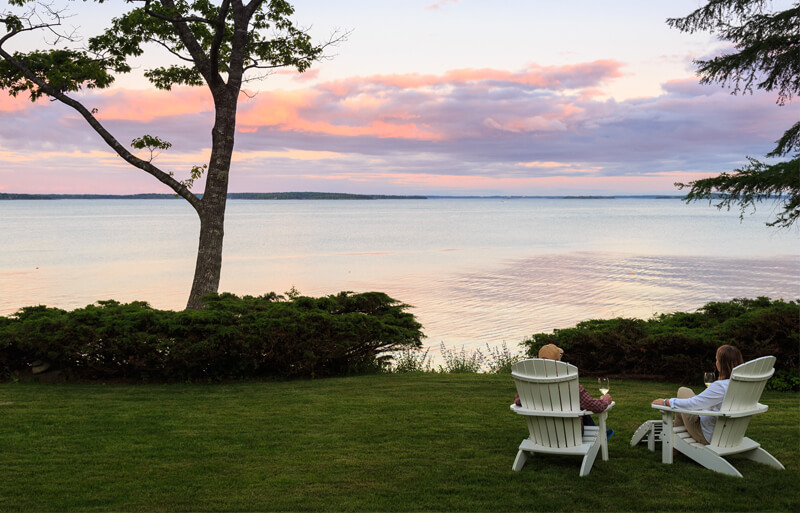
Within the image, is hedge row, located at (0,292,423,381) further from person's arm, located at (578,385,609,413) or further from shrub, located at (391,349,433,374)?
person's arm, located at (578,385,609,413)

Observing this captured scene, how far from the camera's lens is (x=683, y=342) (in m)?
11.8

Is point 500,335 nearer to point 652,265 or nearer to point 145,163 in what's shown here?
point 145,163

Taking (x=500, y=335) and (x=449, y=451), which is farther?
(x=500, y=335)

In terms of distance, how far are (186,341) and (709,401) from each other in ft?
26.4

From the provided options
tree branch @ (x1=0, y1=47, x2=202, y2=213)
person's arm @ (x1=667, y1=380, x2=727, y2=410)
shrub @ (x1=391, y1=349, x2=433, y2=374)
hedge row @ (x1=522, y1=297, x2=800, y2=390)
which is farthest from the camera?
tree branch @ (x1=0, y1=47, x2=202, y2=213)

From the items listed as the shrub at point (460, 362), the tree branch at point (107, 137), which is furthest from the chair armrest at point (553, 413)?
the tree branch at point (107, 137)

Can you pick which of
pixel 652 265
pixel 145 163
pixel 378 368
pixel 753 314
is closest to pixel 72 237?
pixel 652 265

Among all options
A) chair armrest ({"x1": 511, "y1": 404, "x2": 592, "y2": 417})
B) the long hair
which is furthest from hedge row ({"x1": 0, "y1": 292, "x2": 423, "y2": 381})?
the long hair

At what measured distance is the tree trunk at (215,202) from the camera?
1514 cm

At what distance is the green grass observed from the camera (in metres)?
5.82

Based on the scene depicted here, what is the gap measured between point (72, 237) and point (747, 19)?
217ft

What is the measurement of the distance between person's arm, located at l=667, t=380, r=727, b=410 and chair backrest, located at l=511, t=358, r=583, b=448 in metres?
1.06

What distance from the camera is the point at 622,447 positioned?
24.3 ft

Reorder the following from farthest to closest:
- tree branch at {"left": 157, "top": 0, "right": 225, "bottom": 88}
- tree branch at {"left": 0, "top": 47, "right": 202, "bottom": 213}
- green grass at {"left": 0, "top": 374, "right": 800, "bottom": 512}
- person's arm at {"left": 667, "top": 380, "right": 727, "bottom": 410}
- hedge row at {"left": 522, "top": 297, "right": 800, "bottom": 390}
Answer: tree branch at {"left": 157, "top": 0, "right": 225, "bottom": 88} → tree branch at {"left": 0, "top": 47, "right": 202, "bottom": 213} → hedge row at {"left": 522, "top": 297, "right": 800, "bottom": 390} → person's arm at {"left": 667, "top": 380, "right": 727, "bottom": 410} → green grass at {"left": 0, "top": 374, "right": 800, "bottom": 512}
